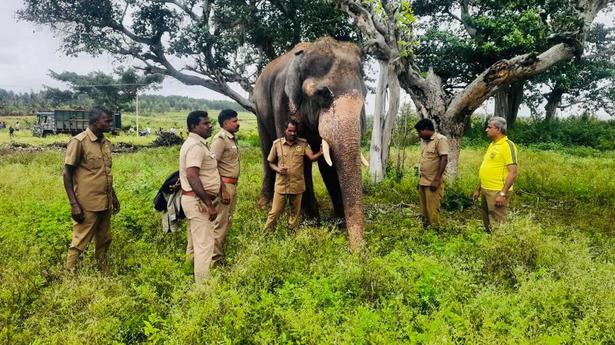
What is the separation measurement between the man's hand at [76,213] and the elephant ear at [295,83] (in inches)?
111

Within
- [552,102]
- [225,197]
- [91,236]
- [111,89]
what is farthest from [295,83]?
[111,89]

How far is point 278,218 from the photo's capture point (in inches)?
241

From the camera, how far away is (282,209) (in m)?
6.11

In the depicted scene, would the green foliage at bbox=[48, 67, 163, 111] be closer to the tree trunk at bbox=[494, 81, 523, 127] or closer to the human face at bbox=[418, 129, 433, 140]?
the tree trunk at bbox=[494, 81, 523, 127]

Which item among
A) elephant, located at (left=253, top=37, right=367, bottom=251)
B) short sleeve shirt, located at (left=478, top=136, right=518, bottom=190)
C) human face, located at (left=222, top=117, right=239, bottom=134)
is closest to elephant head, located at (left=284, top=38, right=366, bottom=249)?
elephant, located at (left=253, top=37, right=367, bottom=251)

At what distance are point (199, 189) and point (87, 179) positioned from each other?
1.35 metres

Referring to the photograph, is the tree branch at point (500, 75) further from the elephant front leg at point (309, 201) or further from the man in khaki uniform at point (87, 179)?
the man in khaki uniform at point (87, 179)

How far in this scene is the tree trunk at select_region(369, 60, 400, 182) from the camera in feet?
33.3

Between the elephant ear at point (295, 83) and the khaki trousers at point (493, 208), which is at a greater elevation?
the elephant ear at point (295, 83)

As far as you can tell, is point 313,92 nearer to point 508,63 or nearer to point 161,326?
point 161,326

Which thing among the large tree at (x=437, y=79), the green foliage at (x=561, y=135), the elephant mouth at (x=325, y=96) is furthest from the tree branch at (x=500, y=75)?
the green foliage at (x=561, y=135)

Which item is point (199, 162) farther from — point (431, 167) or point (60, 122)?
point (60, 122)

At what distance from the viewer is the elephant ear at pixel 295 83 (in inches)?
235

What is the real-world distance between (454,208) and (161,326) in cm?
610
